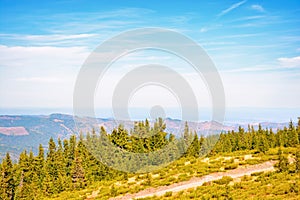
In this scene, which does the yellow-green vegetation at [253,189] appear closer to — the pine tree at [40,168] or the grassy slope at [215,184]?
the grassy slope at [215,184]

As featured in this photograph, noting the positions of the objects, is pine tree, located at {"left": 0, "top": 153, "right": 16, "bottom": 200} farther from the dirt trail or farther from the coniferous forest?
the dirt trail

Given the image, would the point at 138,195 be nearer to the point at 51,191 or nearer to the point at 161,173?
the point at 161,173

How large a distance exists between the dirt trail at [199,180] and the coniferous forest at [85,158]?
89.5 feet

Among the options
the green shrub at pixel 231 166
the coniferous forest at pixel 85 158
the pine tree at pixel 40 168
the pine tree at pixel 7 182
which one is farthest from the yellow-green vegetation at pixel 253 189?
the pine tree at pixel 40 168

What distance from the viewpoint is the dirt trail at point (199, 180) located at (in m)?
25.3

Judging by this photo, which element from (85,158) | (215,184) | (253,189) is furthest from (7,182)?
(253,189)

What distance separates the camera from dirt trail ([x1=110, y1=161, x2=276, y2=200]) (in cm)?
2526

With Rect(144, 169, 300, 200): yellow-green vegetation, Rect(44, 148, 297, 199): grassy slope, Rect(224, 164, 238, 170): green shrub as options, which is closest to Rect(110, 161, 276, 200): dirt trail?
Rect(224, 164, 238, 170): green shrub

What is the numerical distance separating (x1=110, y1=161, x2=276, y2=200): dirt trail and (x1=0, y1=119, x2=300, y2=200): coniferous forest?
27270 mm

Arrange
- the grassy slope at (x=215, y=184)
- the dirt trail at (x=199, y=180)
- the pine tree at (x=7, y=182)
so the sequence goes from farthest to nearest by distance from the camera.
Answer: the pine tree at (x=7, y=182) < the dirt trail at (x=199, y=180) < the grassy slope at (x=215, y=184)

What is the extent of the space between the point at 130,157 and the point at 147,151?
500 centimetres

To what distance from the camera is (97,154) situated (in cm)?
7438

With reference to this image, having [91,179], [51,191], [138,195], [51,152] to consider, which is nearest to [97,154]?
[91,179]

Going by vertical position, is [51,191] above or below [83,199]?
below
